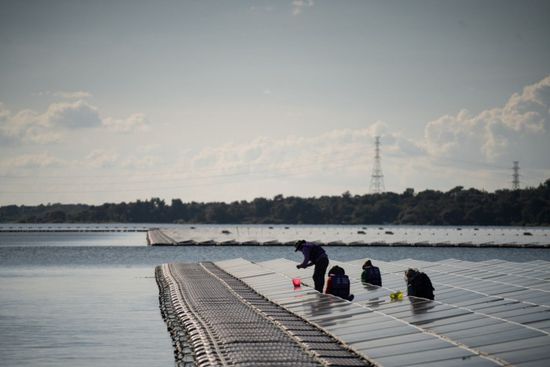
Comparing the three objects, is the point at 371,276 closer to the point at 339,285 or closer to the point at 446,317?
the point at 339,285

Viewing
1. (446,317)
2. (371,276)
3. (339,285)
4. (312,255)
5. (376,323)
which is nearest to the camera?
(446,317)

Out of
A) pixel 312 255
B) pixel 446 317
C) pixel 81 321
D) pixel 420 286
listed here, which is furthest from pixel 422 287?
pixel 81 321

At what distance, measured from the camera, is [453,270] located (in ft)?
220

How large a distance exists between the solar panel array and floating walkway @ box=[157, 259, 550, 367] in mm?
42

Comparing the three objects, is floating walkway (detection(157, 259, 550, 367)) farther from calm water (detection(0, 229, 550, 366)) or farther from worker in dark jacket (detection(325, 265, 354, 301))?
calm water (detection(0, 229, 550, 366))

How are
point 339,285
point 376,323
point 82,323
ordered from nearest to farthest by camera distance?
point 376,323 → point 339,285 → point 82,323

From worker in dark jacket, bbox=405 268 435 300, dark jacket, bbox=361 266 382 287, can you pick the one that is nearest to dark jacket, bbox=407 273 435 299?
worker in dark jacket, bbox=405 268 435 300

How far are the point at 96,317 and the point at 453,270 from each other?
25172mm

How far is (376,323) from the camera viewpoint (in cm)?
3791

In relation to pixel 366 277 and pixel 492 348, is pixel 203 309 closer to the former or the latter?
pixel 366 277

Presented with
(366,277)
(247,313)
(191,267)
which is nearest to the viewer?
(247,313)

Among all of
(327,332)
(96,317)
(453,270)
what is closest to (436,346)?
(327,332)

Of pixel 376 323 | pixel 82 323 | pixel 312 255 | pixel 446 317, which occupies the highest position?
pixel 312 255

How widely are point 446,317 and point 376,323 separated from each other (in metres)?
2.65
